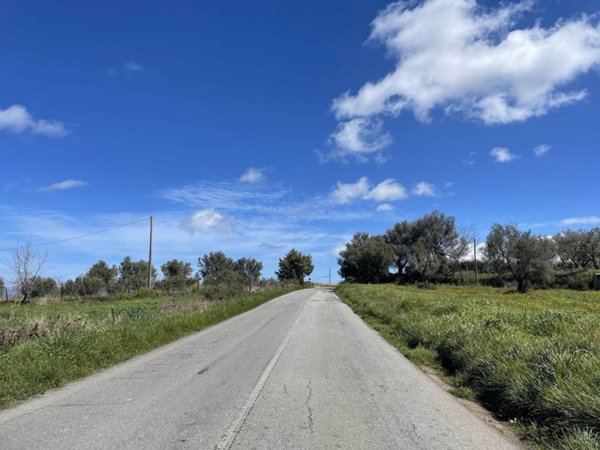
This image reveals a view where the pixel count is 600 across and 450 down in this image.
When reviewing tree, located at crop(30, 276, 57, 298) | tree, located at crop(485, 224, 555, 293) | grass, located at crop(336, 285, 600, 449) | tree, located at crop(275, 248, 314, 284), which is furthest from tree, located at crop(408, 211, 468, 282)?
grass, located at crop(336, 285, 600, 449)

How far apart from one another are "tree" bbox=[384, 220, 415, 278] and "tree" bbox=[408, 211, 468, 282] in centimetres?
276

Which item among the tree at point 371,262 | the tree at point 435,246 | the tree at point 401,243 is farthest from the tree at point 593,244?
the tree at point 371,262

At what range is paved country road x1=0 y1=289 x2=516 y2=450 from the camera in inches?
218

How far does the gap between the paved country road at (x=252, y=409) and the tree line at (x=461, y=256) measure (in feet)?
207

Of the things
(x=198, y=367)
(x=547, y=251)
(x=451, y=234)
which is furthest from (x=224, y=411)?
(x=451, y=234)

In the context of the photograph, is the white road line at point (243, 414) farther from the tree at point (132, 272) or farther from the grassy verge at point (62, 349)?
the tree at point (132, 272)

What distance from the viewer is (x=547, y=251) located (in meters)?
67.8

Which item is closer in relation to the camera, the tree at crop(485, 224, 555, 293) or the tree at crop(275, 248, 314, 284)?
the tree at crop(485, 224, 555, 293)

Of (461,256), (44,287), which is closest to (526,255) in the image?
(461,256)

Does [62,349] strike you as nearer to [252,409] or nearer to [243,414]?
[252,409]

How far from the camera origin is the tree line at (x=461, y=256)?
6781 cm

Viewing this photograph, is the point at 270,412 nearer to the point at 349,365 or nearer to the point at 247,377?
the point at 247,377

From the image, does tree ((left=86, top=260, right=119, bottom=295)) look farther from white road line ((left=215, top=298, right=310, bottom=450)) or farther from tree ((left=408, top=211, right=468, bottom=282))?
white road line ((left=215, top=298, right=310, bottom=450))

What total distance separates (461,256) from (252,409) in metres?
91.5
